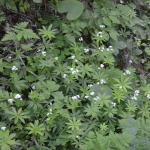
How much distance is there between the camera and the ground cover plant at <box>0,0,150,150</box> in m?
2.39

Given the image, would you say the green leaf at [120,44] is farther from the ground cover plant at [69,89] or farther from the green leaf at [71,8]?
the green leaf at [71,8]

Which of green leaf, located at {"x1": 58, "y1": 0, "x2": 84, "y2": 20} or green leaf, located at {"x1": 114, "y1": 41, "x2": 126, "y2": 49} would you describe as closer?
green leaf, located at {"x1": 58, "y1": 0, "x2": 84, "y2": 20}

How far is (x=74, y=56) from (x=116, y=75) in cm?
99

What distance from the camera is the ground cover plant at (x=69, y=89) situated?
239 cm

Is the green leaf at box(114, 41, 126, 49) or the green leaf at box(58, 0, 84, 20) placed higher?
the green leaf at box(58, 0, 84, 20)

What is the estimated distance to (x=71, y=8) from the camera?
3359 mm

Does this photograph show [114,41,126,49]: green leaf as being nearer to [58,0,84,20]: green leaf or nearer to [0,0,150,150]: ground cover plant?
[0,0,150,150]: ground cover plant

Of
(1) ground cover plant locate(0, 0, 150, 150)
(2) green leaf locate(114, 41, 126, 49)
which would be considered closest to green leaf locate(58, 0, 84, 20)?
(1) ground cover plant locate(0, 0, 150, 150)

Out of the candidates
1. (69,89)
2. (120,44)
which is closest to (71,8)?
(120,44)

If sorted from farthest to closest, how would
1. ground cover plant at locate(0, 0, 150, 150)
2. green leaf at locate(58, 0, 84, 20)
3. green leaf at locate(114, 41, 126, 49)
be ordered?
green leaf at locate(114, 41, 126, 49)
green leaf at locate(58, 0, 84, 20)
ground cover plant at locate(0, 0, 150, 150)

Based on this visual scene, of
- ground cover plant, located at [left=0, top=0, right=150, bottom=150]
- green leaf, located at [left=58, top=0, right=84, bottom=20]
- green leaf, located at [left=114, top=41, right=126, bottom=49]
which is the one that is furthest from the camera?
green leaf, located at [left=114, top=41, right=126, bottom=49]

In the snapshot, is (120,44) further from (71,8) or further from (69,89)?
(69,89)

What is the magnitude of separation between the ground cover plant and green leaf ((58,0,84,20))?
22mm

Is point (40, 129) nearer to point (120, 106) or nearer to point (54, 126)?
point (54, 126)
